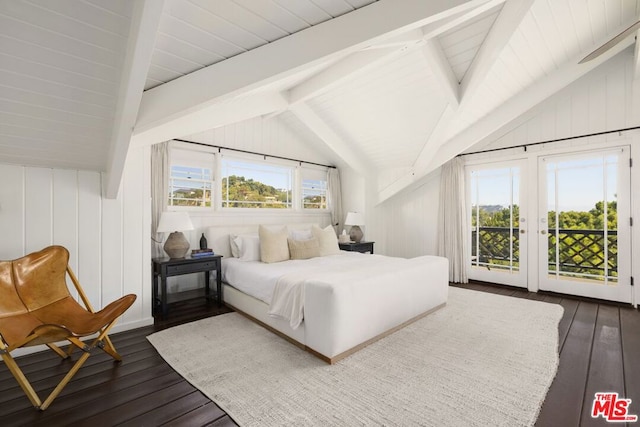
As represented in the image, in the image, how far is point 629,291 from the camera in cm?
355

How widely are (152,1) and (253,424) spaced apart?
207 cm

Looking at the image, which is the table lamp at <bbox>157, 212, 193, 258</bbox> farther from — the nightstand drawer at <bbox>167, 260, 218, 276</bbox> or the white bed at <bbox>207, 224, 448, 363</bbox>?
the white bed at <bbox>207, 224, 448, 363</bbox>

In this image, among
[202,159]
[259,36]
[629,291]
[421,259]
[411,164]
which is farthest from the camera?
→ [411,164]

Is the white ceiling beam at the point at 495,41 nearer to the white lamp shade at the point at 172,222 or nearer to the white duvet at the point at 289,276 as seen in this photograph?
the white duvet at the point at 289,276

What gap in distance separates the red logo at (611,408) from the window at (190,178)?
421 centimetres

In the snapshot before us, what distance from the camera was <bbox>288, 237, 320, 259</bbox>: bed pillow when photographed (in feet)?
12.3

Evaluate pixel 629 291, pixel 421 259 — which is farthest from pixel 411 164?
pixel 629 291

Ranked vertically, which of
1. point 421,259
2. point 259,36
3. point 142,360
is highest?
point 259,36

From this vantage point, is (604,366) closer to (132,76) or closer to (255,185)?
(132,76)

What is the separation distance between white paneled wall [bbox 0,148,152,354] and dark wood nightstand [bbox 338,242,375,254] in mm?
2948

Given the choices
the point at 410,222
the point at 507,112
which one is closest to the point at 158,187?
the point at 410,222

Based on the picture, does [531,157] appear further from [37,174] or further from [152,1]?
[37,174]

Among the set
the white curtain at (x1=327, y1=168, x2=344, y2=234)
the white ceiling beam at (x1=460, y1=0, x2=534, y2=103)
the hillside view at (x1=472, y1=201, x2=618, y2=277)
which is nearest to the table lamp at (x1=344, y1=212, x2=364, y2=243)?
the white curtain at (x1=327, y1=168, x2=344, y2=234)

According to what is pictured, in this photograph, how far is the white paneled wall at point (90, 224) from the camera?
7.76 ft
